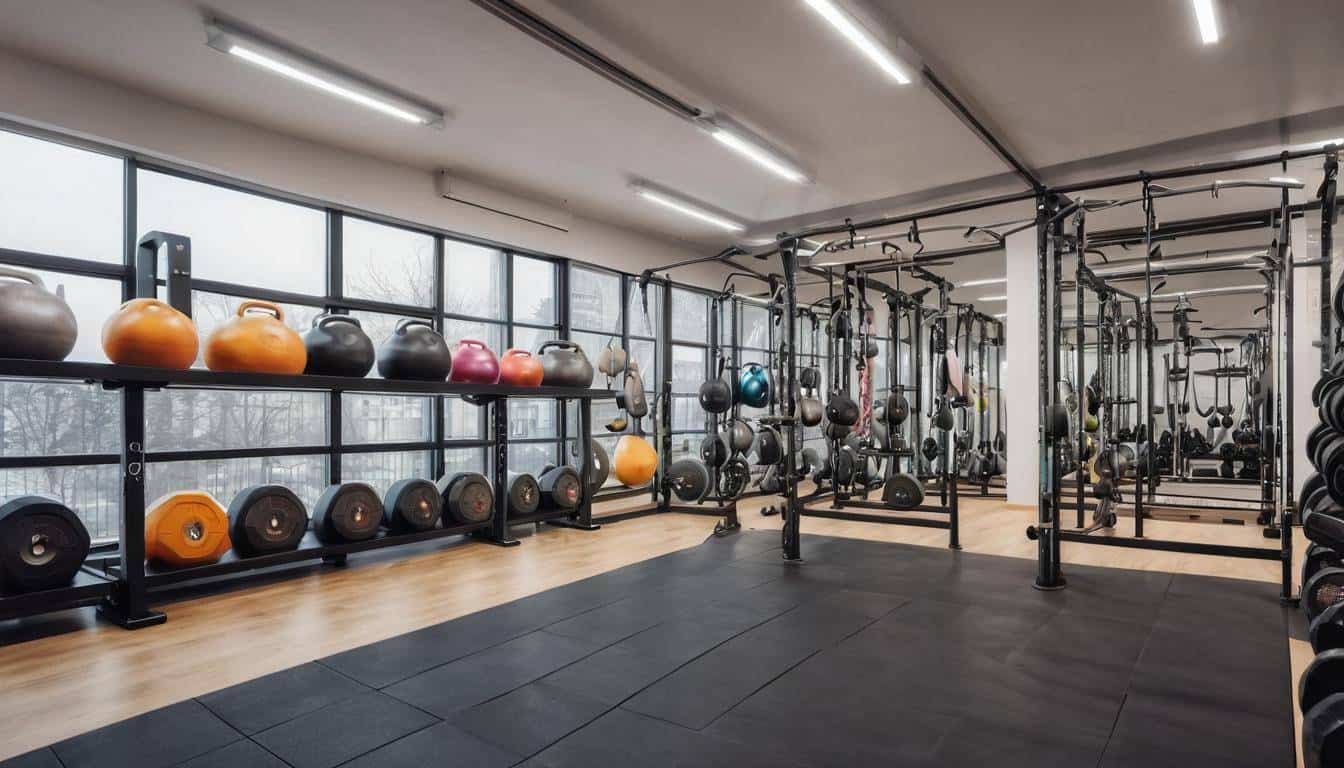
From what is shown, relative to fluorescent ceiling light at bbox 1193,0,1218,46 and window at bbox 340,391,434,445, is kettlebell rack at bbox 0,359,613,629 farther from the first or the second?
fluorescent ceiling light at bbox 1193,0,1218,46

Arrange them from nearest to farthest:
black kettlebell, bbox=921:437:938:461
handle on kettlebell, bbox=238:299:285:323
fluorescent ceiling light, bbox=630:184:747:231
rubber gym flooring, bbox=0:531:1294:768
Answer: rubber gym flooring, bbox=0:531:1294:768, handle on kettlebell, bbox=238:299:285:323, fluorescent ceiling light, bbox=630:184:747:231, black kettlebell, bbox=921:437:938:461

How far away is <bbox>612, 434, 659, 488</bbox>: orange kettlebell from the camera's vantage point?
532cm

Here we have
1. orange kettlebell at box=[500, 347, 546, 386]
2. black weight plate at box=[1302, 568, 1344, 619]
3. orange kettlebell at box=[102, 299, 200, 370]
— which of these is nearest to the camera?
black weight plate at box=[1302, 568, 1344, 619]

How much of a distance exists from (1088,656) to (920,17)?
2.81 metres

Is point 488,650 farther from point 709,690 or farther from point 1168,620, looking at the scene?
point 1168,620

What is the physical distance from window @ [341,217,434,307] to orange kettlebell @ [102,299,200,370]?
1841 mm

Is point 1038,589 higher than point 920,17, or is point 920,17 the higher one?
point 920,17

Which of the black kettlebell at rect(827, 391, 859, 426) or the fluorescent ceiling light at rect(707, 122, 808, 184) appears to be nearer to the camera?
the fluorescent ceiling light at rect(707, 122, 808, 184)

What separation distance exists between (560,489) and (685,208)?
2.68 meters

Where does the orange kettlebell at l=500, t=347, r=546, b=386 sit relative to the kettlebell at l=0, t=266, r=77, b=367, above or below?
below

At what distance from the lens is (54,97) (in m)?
3.52

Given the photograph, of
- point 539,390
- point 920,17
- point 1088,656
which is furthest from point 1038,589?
point 539,390

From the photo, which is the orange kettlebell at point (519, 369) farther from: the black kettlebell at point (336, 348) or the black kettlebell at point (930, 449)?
the black kettlebell at point (930, 449)

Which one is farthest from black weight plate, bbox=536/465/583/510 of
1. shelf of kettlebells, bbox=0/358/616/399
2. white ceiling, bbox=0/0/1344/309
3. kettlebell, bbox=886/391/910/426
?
kettlebell, bbox=886/391/910/426
